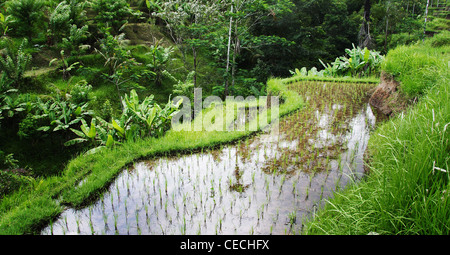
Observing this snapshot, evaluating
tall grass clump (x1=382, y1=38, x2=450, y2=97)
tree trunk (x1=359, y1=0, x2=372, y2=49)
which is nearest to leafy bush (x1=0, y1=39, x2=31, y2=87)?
tall grass clump (x1=382, y1=38, x2=450, y2=97)

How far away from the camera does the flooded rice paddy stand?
272 cm

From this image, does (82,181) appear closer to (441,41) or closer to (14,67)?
(14,67)

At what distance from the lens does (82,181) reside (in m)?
3.70

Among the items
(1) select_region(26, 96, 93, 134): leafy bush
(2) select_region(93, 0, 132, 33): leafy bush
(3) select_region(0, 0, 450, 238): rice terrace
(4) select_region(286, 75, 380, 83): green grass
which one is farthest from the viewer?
(2) select_region(93, 0, 132, 33): leafy bush

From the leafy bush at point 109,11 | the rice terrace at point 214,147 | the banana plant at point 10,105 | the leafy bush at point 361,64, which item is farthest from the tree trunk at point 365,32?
the banana plant at point 10,105

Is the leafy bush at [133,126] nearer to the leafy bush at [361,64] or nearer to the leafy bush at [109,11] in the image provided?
the leafy bush at [109,11]

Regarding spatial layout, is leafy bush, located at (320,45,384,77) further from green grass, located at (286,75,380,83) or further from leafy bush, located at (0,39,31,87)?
leafy bush, located at (0,39,31,87)

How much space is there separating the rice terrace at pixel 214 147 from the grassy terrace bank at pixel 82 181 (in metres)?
0.02

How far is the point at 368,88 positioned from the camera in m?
8.10

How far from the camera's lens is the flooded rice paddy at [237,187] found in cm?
272

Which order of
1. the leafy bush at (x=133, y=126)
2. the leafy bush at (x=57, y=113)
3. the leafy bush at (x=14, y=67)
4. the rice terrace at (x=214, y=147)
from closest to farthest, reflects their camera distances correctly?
the rice terrace at (x=214, y=147), the leafy bush at (x=133, y=126), the leafy bush at (x=57, y=113), the leafy bush at (x=14, y=67)

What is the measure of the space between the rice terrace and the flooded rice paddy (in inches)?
0.7
